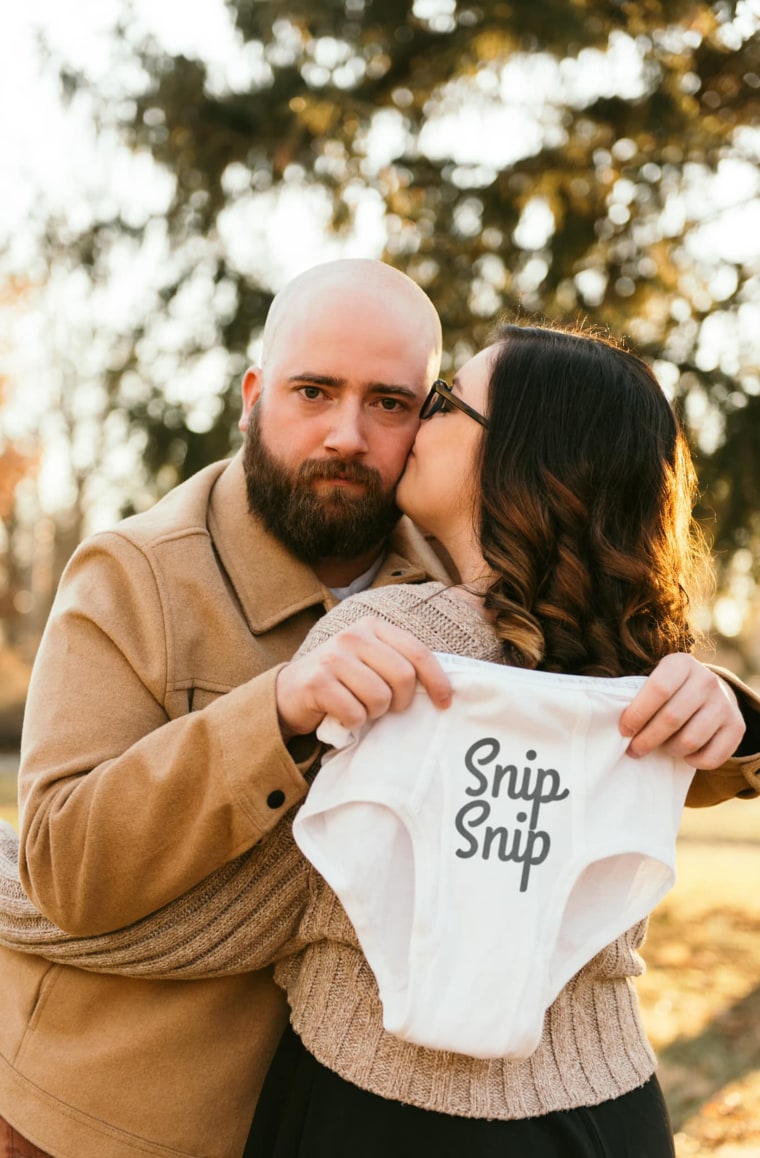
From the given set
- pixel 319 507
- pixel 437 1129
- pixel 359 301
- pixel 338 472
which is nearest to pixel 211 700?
pixel 319 507

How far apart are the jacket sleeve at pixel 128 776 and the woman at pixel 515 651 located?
0.58 ft

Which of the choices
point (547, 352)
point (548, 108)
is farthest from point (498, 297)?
point (547, 352)

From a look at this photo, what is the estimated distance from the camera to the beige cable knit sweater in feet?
6.14

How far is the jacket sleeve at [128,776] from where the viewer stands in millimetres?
1844

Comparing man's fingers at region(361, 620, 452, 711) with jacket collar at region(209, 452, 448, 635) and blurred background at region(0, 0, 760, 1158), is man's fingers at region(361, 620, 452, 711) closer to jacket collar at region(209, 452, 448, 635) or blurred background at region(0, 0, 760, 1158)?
jacket collar at region(209, 452, 448, 635)

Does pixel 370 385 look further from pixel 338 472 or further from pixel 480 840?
pixel 480 840

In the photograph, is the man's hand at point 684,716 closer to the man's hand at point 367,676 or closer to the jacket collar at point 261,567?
the man's hand at point 367,676

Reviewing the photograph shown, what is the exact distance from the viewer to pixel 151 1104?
2.18 m

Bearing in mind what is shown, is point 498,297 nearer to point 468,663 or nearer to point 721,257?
point 721,257

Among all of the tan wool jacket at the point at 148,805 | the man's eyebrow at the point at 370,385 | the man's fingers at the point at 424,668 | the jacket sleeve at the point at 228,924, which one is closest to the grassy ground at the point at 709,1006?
the tan wool jacket at the point at 148,805

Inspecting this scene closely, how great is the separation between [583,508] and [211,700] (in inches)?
32.3

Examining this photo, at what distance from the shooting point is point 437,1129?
185cm

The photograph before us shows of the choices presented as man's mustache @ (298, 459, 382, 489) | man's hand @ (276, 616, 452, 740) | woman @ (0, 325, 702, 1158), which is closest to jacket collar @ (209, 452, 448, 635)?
man's mustache @ (298, 459, 382, 489)

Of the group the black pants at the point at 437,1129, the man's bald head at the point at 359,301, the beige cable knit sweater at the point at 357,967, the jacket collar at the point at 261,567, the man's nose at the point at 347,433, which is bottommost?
the black pants at the point at 437,1129
